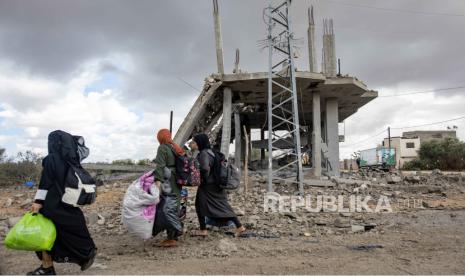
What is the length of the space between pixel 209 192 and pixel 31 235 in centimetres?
273

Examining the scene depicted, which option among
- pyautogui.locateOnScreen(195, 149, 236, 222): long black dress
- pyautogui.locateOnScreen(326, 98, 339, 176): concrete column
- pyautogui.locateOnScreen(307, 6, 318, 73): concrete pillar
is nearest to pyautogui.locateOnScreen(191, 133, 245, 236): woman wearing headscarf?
pyautogui.locateOnScreen(195, 149, 236, 222): long black dress

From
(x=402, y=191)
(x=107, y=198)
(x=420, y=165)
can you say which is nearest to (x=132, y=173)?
(x=107, y=198)

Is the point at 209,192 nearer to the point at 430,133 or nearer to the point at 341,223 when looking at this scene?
the point at 341,223

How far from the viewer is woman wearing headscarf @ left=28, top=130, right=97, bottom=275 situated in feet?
12.7

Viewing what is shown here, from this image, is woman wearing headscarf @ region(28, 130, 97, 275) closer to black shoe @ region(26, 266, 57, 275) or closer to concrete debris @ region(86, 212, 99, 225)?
black shoe @ region(26, 266, 57, 275)

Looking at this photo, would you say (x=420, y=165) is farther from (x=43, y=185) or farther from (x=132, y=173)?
(x=43, y=185)

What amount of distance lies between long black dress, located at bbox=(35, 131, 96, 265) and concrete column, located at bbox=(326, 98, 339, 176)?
42.5 ft

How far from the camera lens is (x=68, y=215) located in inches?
156

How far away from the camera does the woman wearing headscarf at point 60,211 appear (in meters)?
3.88

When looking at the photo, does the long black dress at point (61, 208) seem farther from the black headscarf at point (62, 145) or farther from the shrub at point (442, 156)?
the shrub at point (442, 156)

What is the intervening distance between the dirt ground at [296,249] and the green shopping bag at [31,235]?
0.80 m

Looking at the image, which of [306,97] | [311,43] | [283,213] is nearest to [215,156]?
[283,213]

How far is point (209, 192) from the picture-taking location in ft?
19.4

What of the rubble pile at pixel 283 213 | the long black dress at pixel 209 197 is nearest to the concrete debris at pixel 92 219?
the rubble pile at pixel 283 213
